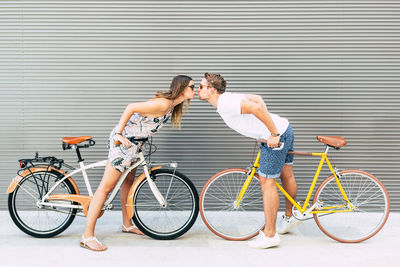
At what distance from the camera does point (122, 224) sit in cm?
462

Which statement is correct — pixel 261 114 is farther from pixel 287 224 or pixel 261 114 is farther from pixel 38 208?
pixel 38 208

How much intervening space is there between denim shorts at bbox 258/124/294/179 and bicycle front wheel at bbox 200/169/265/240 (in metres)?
0.20

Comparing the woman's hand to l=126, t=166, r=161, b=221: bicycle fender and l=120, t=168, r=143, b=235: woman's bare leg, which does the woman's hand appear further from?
l=120, t=168, r=143, b=235: woman's bare leg

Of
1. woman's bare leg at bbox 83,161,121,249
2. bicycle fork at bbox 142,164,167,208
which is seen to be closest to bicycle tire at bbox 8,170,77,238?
woman's bare leg at bbox 83,161,121,249

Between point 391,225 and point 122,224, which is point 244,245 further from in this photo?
point 391,225

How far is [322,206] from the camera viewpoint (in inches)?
162

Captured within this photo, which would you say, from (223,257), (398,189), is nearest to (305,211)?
(223,257)

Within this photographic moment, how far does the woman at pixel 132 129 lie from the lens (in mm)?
3773

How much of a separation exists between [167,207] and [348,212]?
182 cm

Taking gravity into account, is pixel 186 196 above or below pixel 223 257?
above

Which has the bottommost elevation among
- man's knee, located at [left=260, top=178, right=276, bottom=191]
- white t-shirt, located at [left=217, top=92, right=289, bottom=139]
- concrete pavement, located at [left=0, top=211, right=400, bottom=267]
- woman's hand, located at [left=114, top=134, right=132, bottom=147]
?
concrete pavement, located at [left=0, top=211, right=400, bottom=267]

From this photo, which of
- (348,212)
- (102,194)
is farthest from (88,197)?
(348,212)

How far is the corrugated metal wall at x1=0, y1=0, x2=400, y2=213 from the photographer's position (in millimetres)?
4930

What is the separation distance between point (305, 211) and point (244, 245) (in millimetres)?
666
